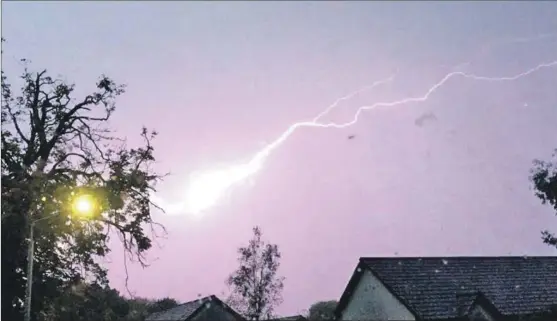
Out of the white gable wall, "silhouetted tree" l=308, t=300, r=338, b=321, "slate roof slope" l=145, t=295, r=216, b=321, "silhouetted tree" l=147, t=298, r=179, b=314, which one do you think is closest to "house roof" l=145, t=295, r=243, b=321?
"slate roof slope" l=145, t=295, r=216, b=321

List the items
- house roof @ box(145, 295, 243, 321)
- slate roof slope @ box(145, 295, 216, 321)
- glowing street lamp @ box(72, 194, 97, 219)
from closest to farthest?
house roof @ box(145, 295, 243, 321)
slate roof slope @ box(145, 295, 216, 321)
glowing street lamp @ box(72, 194, 97, 219)

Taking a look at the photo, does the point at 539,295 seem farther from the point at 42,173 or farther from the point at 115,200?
the point at 42,173

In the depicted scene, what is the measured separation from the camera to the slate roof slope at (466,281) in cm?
1562

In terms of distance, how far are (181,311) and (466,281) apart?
25.3ft

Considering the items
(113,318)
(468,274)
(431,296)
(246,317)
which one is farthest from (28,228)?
(468,274)

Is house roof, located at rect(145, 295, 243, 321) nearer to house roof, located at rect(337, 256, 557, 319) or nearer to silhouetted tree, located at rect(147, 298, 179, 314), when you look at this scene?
silhouetted tree, located at rect(147, 298, 179, 314)

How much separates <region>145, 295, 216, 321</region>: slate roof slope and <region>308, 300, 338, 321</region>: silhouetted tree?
2.52m

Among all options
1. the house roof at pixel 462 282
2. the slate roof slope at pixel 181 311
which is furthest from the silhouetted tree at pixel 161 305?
the house roof at pixel 462 282

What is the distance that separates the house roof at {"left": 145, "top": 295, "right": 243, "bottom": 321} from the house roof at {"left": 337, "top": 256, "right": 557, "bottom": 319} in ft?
15.6

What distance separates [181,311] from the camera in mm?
14352

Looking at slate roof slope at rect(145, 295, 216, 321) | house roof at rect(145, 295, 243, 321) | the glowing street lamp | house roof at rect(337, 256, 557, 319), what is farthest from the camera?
house roof at rect(337, 256, 557, 319)

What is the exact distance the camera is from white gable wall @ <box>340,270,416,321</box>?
1561 centimetres

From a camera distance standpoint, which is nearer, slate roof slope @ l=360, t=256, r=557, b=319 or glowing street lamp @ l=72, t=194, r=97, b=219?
glowing street lamp @ l=72, t=194, r=97, b=219

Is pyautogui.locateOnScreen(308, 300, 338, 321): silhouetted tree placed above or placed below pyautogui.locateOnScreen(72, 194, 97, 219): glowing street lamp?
below
